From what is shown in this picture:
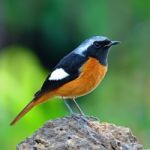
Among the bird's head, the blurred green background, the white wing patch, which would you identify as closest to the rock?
the white wing patch

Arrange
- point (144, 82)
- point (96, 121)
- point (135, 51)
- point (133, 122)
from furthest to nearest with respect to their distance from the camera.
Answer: point (135, 51) < point (144, 82) < point (133, 122) < point (96, 121)

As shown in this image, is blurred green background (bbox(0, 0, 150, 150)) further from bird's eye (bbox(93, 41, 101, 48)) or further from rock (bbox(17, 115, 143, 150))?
rock (bbox(17, 115, 143, 150))

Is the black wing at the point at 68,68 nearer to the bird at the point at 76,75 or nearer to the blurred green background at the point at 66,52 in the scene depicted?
the bird at the point at 76,75

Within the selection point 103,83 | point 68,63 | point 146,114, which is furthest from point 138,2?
point 68,63

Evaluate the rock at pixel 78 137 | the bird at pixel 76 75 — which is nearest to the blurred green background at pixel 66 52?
the bird at pixel 76 75

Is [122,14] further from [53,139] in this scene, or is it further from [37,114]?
[53,139]

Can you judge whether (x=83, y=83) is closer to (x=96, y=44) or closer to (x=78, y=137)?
(x=96, y=44)
